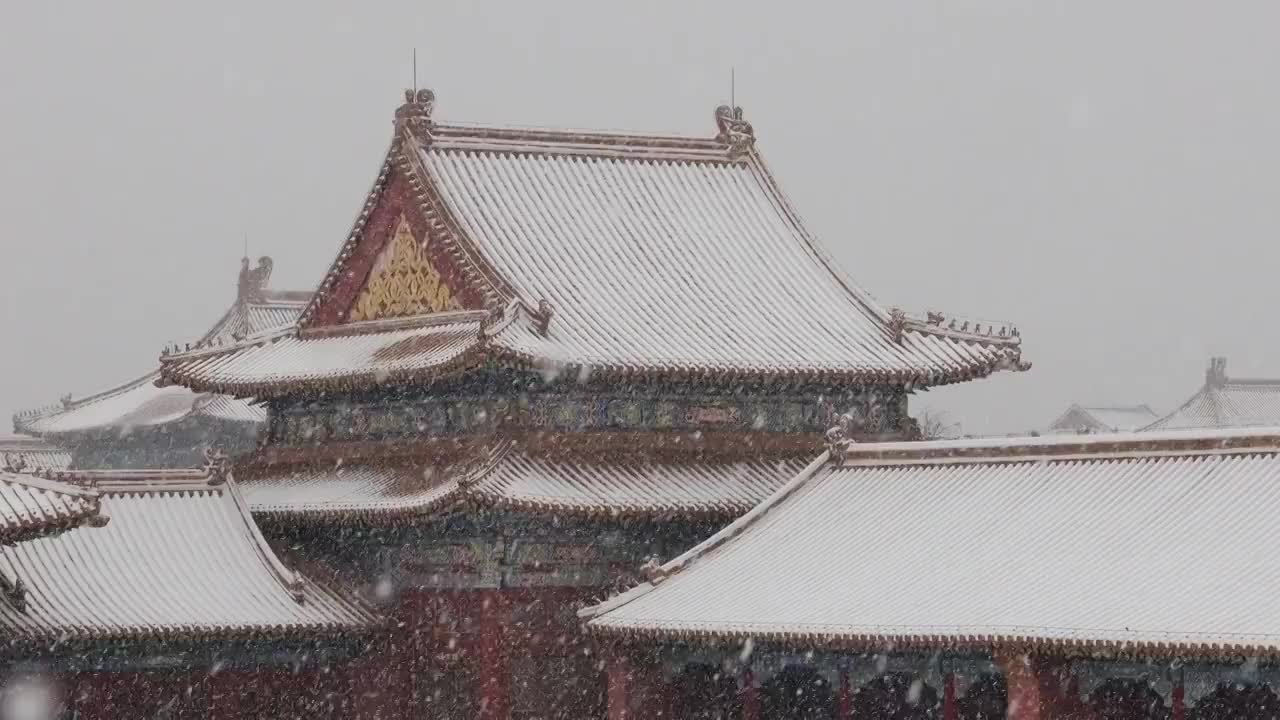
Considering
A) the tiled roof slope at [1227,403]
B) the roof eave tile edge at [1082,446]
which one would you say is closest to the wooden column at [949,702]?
the roof eave tile edge at [1082,446]

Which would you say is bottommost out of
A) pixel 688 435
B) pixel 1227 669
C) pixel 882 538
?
pixel 1227 669

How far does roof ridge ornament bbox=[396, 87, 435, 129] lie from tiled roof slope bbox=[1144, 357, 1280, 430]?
176 feet

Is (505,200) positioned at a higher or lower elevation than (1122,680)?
higher

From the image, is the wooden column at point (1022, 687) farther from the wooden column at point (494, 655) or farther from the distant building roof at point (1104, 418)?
the distant building roof at point (1104, 418)

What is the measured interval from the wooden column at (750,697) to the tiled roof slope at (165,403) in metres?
29.0

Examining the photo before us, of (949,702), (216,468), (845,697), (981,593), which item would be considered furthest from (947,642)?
(216,468)

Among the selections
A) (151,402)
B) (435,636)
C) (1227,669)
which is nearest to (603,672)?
(435,636)

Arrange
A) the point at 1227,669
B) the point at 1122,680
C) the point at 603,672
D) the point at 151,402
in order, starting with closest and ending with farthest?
the point at 1227,669, the point at 1122,680, the point at 603,672, the point at 151,402

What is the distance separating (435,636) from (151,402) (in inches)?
1193

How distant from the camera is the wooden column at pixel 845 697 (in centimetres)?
2866

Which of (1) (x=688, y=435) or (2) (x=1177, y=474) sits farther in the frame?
(1) (x=688, y=435)

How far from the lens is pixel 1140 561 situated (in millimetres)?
26594

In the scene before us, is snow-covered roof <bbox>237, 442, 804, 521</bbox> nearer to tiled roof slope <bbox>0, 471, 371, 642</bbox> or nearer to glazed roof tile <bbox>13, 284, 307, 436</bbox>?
tiled roof slope <bbox>0, 471, 371, 642</bbox>

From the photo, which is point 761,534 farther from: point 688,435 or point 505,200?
point 505,200
